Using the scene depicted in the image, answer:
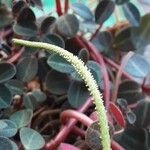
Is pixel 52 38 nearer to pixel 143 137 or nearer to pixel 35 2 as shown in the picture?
pixel 35 2

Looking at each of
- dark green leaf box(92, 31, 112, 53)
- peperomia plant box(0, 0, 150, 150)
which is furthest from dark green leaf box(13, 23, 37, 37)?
dark green leaf box(92, 31, 112, 53)

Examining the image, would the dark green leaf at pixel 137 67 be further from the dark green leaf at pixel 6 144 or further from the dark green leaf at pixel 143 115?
the dark green leaf at pixel 6 144

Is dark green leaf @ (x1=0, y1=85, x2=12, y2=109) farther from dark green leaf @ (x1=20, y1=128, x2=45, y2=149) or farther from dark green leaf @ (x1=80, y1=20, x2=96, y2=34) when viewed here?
dark green leaf @ (x1=80, y1=20, x2=96, y2=34)

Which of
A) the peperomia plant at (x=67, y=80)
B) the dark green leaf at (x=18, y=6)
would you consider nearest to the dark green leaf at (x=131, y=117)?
the peperomia plant at (x=67, y=80)

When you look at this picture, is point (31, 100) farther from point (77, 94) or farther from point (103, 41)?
point (103, 41)

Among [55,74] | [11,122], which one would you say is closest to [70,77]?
[55,74]

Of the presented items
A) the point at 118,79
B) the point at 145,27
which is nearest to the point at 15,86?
the point at 118,79
